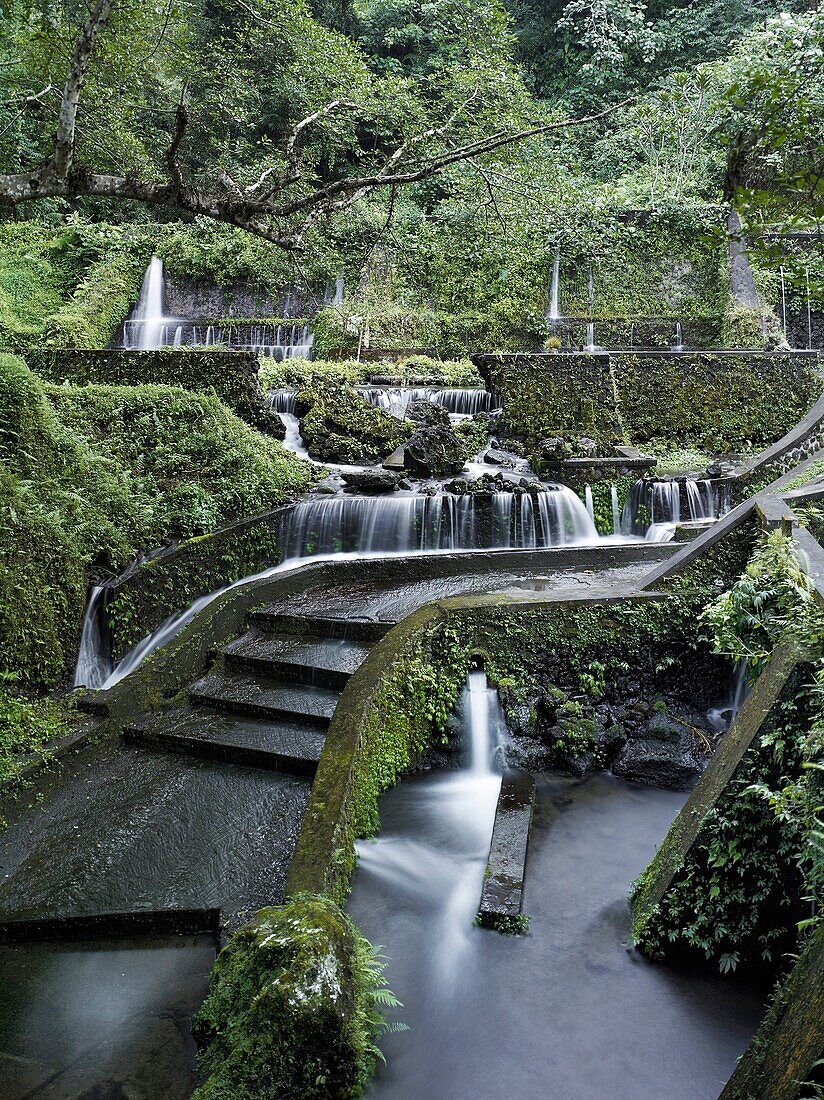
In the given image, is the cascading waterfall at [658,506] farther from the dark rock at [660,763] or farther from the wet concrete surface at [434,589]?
A: the dark rock at [660,763]

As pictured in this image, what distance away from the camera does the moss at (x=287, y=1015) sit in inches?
123

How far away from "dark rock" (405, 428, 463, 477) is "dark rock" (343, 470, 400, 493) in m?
0.88

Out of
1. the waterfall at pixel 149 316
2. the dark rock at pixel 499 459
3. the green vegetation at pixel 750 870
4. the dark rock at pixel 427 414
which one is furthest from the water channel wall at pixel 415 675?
the waterfall at pixel 149 316

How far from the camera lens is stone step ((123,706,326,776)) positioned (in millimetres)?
5602

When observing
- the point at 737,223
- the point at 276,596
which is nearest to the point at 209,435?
the point at 276,596

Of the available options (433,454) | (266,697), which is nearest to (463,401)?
(433,454)

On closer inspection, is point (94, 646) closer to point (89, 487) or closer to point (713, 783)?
point (89, 487)

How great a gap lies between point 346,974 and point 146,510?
5.56 m

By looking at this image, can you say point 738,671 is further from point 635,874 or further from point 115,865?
point 115,865

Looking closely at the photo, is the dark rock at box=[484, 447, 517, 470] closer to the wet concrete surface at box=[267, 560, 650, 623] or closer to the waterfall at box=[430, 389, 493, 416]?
the waterfall at box=[430, 389, 493, 416]

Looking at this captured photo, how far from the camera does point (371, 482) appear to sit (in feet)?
34.0

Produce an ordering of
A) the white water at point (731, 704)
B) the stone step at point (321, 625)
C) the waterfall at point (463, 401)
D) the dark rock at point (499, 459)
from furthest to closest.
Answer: the waterfall at point (463, 401) < the dark rock at point (499, 459) < the stone step at point (321, 625) < the white water at point (731, 704)

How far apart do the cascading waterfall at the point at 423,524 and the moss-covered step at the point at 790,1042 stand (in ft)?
23.3

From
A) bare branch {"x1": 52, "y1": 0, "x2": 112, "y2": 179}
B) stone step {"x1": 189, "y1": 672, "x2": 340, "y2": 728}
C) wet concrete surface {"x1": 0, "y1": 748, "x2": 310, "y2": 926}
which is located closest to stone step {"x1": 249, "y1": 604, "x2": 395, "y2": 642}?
stone step {"x1": 189, "y1": 672, "x2": 340, "y2": 728}
